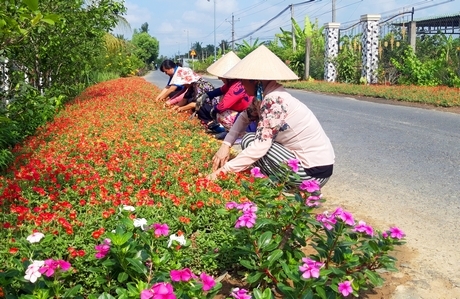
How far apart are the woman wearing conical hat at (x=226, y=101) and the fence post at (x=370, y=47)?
644 inches

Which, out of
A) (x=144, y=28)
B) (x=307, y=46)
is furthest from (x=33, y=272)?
(x=144, y=28)

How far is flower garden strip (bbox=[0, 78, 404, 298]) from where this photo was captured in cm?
216

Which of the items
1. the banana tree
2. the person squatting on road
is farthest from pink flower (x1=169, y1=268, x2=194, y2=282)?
the banana tree

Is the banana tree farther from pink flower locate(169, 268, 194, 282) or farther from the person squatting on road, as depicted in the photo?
pink flower locate(169, 268, 194, 282)

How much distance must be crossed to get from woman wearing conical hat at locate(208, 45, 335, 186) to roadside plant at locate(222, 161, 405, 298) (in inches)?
41.3

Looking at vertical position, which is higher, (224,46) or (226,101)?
(224,46)

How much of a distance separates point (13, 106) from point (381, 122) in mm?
7247

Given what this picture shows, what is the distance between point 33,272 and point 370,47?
861 inches

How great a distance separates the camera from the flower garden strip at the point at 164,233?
2.16m

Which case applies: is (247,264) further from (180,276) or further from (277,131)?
(277,131)

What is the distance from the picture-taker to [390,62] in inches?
872

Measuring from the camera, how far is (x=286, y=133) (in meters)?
3.85

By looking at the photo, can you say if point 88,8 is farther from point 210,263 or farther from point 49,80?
Answer: point 210,263

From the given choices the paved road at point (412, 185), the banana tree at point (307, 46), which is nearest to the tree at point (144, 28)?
the banana tree at point (307, 46)
